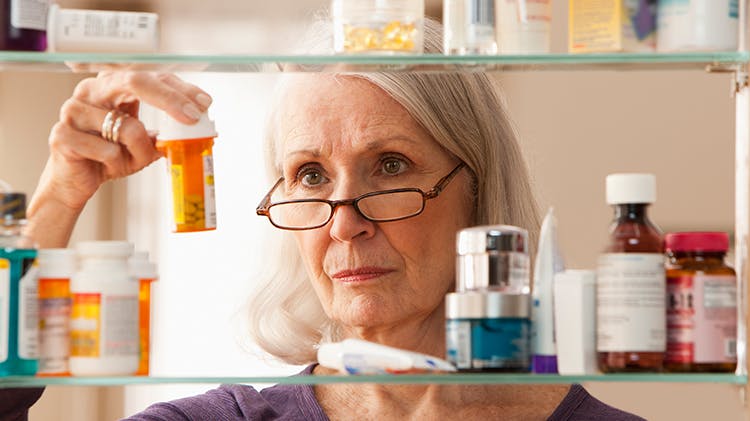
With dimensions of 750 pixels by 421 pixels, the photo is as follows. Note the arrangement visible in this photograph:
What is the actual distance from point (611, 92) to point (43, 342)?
76 cm

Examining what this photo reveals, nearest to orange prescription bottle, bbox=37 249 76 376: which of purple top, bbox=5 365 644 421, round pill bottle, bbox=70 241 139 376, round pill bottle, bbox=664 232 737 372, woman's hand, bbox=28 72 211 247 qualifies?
round pill bottle, bbox=70 241 139 376

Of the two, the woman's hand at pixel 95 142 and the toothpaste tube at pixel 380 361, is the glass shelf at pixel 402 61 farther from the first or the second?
the toothpaste tube at pixel 380 361

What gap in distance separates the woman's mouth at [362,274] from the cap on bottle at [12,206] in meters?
0.42

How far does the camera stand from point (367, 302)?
119cm

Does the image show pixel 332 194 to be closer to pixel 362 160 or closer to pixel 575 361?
pixel 362 160

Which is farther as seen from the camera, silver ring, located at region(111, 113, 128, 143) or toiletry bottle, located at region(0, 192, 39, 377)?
silver ring, located at region(111, 113, 128, 143)

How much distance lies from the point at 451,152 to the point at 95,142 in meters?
0.42

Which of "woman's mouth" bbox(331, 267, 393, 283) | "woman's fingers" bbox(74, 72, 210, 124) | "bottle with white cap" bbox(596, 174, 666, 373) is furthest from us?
"woman's mouth" bbox(331, 267, 393, 283)

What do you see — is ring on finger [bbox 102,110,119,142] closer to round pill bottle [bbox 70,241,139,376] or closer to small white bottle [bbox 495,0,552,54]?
round pill bottle [bbox 70,241,139,376]

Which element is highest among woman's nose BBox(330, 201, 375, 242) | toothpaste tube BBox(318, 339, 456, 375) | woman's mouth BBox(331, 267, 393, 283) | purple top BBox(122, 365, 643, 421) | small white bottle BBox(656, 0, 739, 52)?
small white bottle BBox(656, 0, 739, 52)

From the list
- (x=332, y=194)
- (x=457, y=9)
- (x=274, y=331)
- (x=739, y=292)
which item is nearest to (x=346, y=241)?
(x=332, y=194)

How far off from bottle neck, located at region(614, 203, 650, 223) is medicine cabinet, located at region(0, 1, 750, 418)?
0.27 ft

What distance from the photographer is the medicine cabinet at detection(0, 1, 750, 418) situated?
2.73 ft

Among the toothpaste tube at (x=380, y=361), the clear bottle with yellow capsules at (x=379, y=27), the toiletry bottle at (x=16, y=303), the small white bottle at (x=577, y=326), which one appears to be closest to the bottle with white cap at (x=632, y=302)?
the small white bottle at (x=577, y=326)
